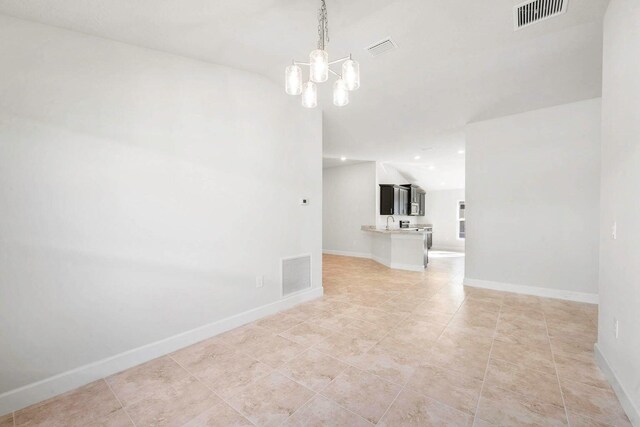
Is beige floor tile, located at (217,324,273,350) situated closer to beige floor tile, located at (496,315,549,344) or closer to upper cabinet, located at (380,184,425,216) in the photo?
beige floor tile, located at (496,315,549,344)

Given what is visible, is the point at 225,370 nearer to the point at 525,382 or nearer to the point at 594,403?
the point at 525,382

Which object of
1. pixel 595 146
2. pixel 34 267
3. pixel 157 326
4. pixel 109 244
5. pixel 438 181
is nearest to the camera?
pixel 34 267

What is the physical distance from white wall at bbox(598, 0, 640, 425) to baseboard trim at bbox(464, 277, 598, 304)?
2098 millimetres

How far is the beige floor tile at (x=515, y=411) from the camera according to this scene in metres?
1.56

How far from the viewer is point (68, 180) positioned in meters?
1.93

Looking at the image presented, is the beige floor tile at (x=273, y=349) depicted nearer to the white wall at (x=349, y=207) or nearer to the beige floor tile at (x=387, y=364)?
the beige floor tile at (x=387, y=364)

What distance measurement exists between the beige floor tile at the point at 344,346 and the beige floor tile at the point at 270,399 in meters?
0.51

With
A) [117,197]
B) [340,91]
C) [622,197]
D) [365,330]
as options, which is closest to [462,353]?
[365,330]

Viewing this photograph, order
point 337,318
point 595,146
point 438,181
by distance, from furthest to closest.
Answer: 1. point 438,181
2. point 595,146
3. point 337,318

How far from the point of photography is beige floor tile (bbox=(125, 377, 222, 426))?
5.24ft

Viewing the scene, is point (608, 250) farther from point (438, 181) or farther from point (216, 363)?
point (438, 181)

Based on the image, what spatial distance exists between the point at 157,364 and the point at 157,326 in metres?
0.31

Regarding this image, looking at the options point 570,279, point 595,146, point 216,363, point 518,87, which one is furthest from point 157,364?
point 595,146

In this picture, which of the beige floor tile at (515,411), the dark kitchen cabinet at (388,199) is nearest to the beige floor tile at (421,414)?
the beige floor tile at (515,411)
